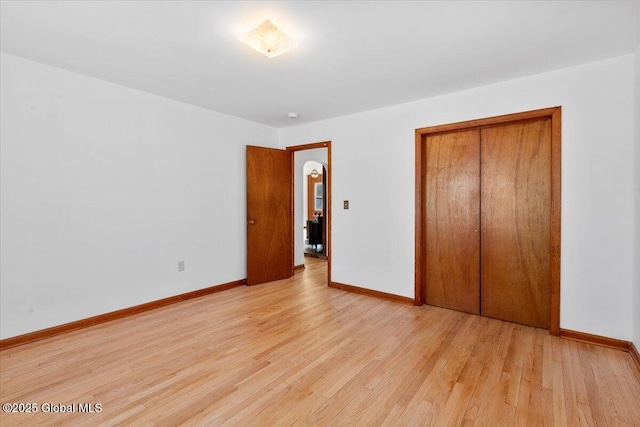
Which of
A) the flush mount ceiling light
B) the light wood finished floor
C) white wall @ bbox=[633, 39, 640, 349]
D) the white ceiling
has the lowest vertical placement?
the light wood finished floor

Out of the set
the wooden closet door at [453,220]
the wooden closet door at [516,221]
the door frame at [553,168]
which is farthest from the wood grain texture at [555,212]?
the wooden closet door at [453,220]

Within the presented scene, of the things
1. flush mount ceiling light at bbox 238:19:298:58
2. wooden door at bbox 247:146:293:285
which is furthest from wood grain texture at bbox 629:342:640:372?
wooden door at bbox 247:146:293:285

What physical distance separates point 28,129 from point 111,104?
0.73 metres

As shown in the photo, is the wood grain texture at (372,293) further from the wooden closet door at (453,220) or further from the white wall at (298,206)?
the white wall at (298,206)

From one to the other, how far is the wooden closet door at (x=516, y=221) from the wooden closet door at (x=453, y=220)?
97mm

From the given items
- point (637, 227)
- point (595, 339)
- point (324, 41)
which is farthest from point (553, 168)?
point (324, 41)

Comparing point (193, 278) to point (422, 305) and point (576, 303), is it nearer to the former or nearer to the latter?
point (422, 305)

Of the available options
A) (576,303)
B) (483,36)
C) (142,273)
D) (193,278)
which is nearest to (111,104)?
(142,273)

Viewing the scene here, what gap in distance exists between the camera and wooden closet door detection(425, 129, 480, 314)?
10.6 ft

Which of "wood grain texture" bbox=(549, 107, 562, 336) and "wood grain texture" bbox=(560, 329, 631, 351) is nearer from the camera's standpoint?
"wood grain texture" bbox=(560, 329, 631, 351)

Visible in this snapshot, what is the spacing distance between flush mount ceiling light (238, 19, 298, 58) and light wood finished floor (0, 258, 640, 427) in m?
2.31

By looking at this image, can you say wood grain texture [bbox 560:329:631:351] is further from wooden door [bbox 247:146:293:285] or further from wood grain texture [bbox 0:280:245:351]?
wood grain texture [bbox 0:280:245:351]

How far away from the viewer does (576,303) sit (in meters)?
2.62

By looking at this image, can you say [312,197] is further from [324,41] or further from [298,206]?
[324,41]
